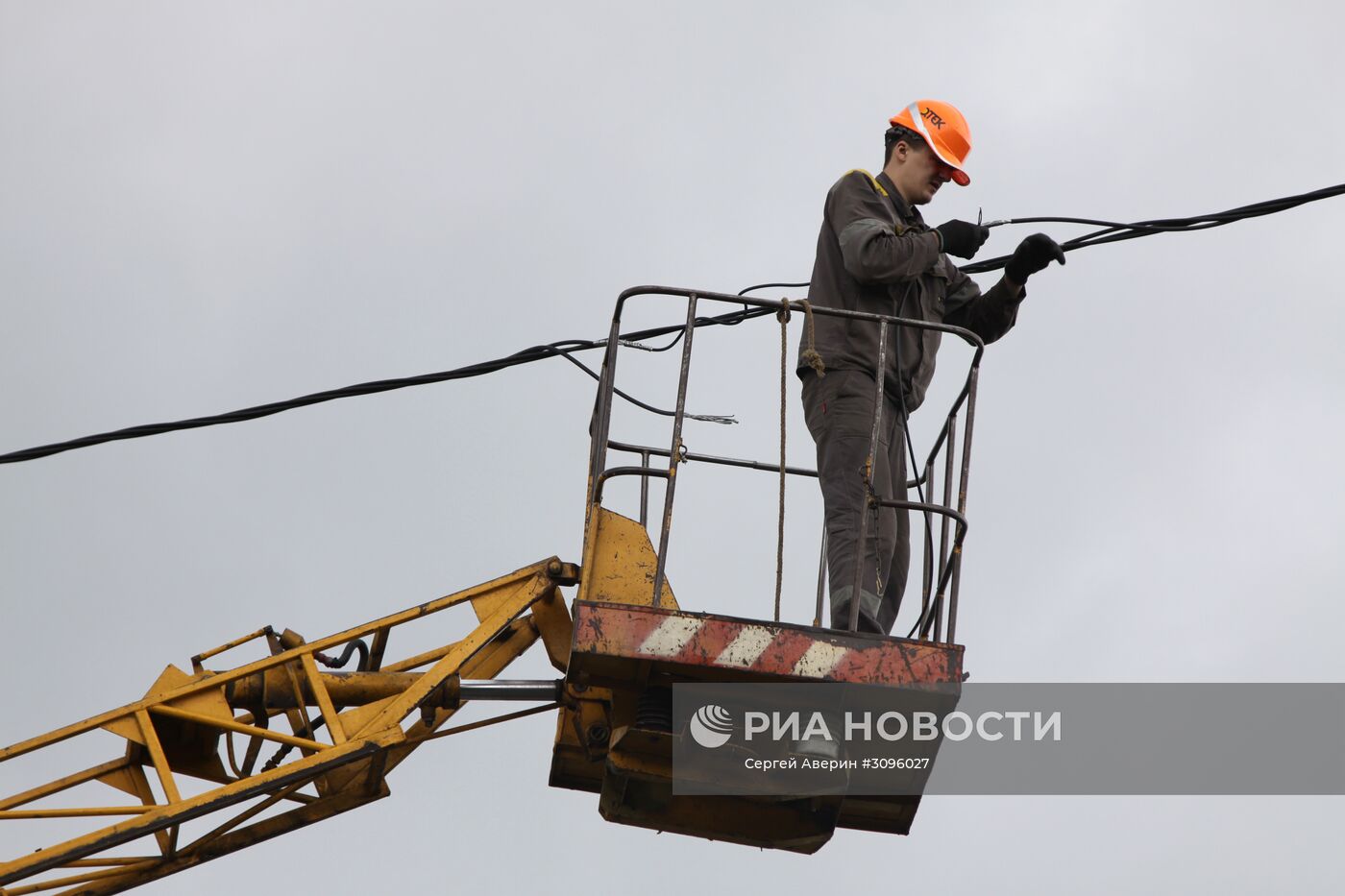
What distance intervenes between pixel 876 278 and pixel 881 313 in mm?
207

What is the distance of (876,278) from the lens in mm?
9109

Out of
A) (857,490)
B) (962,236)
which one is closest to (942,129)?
(962,236)

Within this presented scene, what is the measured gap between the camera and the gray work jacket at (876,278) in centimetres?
906

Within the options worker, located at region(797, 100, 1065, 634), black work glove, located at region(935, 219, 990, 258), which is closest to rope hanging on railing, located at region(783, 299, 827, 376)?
worker, located at region(797, 100, 1065, 634)

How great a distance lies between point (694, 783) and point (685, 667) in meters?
0.72

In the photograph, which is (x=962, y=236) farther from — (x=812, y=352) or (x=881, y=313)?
(x=812, y=352)

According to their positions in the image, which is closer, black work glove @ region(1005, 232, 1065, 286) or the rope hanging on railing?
the rope hanging on railing

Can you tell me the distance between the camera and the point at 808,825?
892 cm

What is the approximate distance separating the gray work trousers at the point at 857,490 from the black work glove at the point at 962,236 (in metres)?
1.09

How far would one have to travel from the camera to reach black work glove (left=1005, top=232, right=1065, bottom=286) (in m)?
9.60

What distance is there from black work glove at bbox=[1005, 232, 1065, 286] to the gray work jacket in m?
0.33

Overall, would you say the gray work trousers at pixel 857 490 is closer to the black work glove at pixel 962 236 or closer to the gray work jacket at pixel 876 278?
the gray work jacket at pixel 876 278

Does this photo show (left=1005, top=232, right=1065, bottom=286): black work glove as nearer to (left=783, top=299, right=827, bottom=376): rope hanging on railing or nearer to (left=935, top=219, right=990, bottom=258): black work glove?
(left=935, top=219, right=990, bottom=258): black work glove

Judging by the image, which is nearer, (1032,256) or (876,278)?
(876,278)
